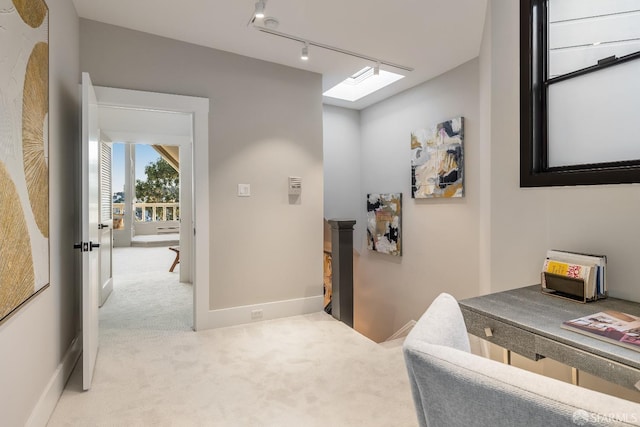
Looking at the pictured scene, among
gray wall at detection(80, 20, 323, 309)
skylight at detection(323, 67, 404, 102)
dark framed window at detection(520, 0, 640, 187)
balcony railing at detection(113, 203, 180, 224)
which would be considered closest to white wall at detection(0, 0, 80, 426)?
gray wall at detection(80, 20, 323, 309)

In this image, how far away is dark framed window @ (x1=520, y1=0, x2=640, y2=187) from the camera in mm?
1380

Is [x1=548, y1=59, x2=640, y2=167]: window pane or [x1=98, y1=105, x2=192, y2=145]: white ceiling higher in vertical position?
[x1=98, y1=105, x2=192, y2=145]: white ceiling

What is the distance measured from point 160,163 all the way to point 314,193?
27.3 feet

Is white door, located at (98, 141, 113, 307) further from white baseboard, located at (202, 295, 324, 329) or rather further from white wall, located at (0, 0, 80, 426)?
white baseboard, located at (202, 295, 324, 329)

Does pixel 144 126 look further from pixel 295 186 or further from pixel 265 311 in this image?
pixel 265 311

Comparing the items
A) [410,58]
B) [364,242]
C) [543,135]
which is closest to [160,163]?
[364,242]

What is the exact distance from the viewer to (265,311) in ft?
10.2

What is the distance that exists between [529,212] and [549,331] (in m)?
0.84

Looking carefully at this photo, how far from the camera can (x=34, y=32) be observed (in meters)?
1.49

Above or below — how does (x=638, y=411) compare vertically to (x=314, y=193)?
below

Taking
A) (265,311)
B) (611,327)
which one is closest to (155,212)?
(265,311)

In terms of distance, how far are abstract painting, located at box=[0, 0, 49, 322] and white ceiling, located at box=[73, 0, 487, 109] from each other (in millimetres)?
865

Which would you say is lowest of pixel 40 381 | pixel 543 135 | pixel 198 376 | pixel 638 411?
pixel 198 376

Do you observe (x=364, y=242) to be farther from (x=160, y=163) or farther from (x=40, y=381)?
(x=160, y=163)
